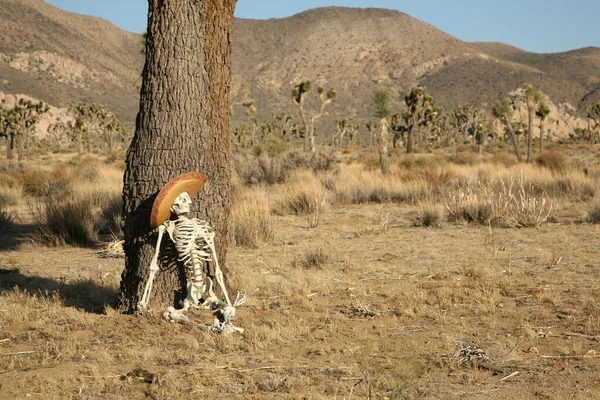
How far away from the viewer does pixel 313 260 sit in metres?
7.94

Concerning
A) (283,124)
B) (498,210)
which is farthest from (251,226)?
(283,124)

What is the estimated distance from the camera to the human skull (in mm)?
5379

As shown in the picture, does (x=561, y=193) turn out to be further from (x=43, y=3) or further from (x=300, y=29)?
(x=300, y=29)

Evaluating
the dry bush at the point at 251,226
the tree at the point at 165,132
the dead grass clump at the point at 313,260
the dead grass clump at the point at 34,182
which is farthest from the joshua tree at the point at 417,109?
the tree at the point at 165,132

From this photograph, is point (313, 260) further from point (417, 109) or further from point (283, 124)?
point (283, 124)

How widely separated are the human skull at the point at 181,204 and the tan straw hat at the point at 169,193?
1.8 inches

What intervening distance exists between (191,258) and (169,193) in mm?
645

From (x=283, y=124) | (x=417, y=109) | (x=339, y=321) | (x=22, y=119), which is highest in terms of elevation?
(x=417, y=109)

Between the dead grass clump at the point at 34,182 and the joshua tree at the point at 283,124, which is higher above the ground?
the joshua tree at the point at 283,124

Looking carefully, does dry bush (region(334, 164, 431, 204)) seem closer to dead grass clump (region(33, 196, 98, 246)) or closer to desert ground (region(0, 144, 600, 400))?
desert ground (region(0, 144, 600, 400))

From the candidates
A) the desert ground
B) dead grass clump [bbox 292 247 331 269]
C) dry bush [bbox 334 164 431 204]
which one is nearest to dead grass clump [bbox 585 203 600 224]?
the desert ground

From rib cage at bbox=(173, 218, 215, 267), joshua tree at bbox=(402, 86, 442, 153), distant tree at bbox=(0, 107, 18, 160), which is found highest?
joshua tree at bbox=(402, 86, 442, 153)

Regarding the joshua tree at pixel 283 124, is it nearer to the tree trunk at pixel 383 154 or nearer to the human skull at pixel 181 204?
the tree trunk at pixel 383 154

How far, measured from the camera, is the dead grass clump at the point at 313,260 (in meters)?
7.83
